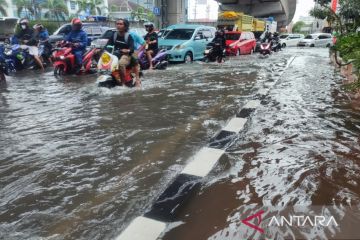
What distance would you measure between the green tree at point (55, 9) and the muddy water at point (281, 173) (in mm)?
53065

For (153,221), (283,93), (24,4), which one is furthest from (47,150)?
(24,4)

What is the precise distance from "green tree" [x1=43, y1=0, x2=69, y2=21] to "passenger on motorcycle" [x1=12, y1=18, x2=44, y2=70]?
44.4 metres

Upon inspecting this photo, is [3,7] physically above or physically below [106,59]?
above

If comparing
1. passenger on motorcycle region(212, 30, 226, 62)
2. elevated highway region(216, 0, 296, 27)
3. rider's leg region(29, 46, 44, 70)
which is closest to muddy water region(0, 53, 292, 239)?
rider's leg region(29, 46, 44, 70)

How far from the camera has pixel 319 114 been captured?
6070 mm

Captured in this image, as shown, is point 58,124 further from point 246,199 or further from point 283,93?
point 283,93

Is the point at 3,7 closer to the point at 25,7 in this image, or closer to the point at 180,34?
the point at 25,7

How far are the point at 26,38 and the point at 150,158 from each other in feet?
32.0

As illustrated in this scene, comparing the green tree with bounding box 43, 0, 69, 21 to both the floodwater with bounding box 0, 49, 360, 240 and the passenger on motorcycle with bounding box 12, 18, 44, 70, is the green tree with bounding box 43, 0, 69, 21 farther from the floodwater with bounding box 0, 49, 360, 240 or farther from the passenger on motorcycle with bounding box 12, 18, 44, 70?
the floodwater with bounding box 0, 49, 360, 240

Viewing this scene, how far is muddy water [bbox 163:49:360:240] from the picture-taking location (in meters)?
2.86

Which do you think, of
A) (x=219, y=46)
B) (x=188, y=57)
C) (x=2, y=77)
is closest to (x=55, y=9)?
(x=188, y=57)

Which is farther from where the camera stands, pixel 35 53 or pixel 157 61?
pixel 157 61

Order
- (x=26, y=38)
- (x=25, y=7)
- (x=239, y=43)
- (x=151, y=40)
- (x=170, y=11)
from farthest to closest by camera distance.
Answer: (x=25, y=7) < (x=170, y=11) < (x=239, y=43) < (x=151, y=40) < (x=26, y=38)

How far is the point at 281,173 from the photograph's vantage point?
371cm
